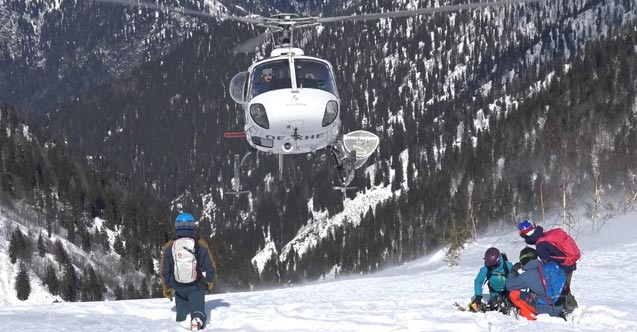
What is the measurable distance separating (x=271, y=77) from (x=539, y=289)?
738 centimetres

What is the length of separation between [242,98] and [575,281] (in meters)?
8.63

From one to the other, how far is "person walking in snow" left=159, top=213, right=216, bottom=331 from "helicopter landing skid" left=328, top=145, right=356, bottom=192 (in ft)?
25.1

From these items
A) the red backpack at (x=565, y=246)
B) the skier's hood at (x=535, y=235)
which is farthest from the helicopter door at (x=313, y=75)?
the red backpack at (x=565, y=246)

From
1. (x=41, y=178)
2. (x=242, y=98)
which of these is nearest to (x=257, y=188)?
(x=41, y=178)

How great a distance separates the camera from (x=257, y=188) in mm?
191875

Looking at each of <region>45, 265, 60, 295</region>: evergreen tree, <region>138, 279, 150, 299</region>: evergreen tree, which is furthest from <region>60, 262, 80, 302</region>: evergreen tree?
<region>138, 279, 150, 299</region>: evergreen tree

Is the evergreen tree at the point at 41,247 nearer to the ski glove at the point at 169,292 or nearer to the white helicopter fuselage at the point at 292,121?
the white helicopter fuselage at the point at 292,121

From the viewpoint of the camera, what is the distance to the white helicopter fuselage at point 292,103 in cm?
1505

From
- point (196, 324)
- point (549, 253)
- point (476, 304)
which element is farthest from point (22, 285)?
point (549, 253)

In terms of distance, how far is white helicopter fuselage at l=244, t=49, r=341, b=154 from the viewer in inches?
592

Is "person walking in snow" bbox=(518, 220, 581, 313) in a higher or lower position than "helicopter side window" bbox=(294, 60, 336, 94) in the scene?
lower

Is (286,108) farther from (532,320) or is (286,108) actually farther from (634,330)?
(634,330)

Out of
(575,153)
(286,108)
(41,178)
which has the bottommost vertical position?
(286,108)

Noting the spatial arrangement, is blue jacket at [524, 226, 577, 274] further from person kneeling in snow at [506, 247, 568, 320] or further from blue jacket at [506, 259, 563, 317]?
blue jacket at [506, 259, 563, 317]
